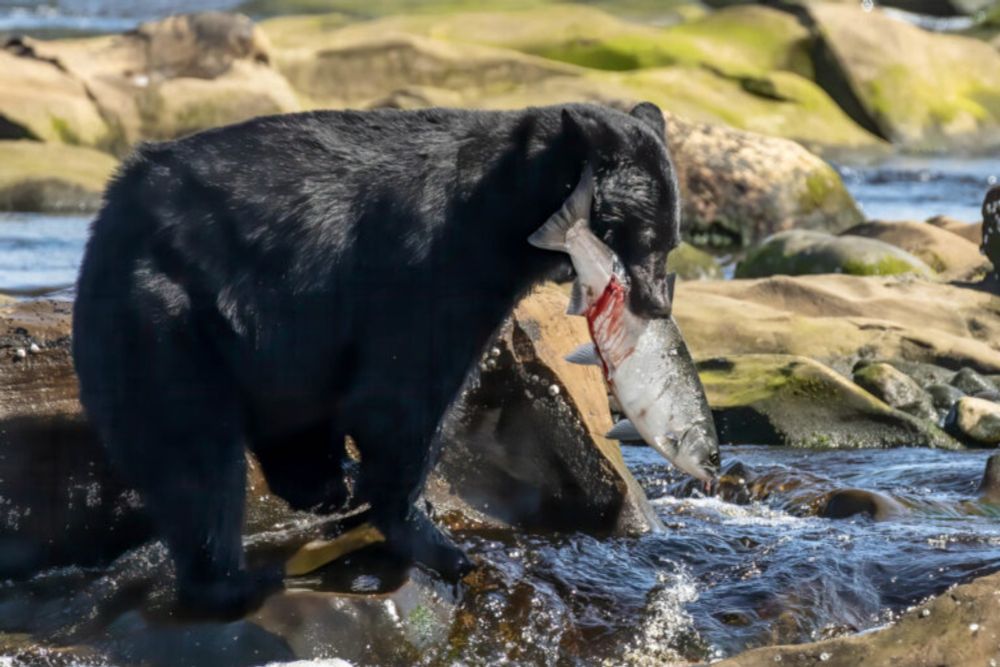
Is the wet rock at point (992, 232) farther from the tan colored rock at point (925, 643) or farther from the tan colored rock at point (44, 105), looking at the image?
the tan colored rock at point (44, 105)

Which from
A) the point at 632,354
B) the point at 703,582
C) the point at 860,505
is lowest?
the point at 860,505

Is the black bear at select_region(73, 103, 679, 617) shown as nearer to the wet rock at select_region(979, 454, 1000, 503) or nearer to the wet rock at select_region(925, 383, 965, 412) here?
the wet rock at select_region(979, 454, 1000, 503)

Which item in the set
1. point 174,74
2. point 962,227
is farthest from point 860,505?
point 174,74

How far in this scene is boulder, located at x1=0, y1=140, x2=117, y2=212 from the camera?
640 inches

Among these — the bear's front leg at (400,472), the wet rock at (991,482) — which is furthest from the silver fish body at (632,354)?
the wet rock at (991,482)

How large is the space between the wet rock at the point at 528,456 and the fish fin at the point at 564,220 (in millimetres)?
1243

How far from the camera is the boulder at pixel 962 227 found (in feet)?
45.7

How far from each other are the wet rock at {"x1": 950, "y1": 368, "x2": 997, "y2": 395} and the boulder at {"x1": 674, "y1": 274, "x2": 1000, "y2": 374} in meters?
0.33

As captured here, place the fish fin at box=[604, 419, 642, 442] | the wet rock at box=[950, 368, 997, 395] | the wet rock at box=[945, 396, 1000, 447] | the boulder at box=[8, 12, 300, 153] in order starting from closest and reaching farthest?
the fish fin at box=[604, 419, 642, 442] < the wet rock at box=[945, 396, 1000, 447] < the wet rock at box=[950, 368, 997, 395] < the boulder at box=[8, 12, 300, 153]

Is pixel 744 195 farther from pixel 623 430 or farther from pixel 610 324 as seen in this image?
pixel 610 324

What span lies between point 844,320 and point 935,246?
3.64 m

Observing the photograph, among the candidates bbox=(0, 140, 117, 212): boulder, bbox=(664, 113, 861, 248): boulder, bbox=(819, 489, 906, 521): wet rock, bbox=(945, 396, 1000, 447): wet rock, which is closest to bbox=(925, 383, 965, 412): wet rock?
bbox=(945, 396, 1000, 447): wet rock

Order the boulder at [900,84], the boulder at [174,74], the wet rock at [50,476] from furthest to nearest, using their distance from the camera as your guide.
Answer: the boulder at [900,84]
the boulder at [174,74]
the wet rock at [50,476]

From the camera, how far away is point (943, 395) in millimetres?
8859
